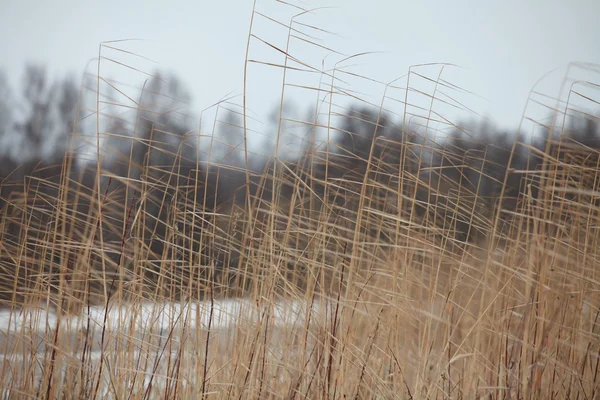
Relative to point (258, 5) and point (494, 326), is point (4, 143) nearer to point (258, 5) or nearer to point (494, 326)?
point (258, 5)

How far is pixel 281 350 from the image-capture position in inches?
48.8

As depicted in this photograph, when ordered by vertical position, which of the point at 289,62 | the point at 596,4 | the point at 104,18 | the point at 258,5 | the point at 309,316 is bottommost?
the point at 309,316

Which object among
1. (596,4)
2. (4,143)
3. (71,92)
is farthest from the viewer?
(71,92)

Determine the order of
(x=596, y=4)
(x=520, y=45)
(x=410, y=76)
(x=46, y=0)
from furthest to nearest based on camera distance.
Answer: (x=46, y=0) → (x=520, y=45) → (x=596, y=4) → (x=410, y=76)

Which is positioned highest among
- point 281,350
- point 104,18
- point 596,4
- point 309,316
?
point 596,4

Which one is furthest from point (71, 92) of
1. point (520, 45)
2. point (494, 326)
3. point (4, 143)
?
point (494, 326)

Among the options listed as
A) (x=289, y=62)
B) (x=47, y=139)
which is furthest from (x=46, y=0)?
(x=289, y=62)

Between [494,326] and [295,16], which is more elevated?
[295,16]

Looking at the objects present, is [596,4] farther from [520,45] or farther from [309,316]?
[309,316]

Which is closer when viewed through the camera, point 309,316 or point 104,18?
point 309,316

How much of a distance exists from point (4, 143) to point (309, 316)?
2923 millimetres

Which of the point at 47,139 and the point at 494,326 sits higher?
the point at 47,139

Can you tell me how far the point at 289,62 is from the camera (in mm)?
1124

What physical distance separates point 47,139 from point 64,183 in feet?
8.40
